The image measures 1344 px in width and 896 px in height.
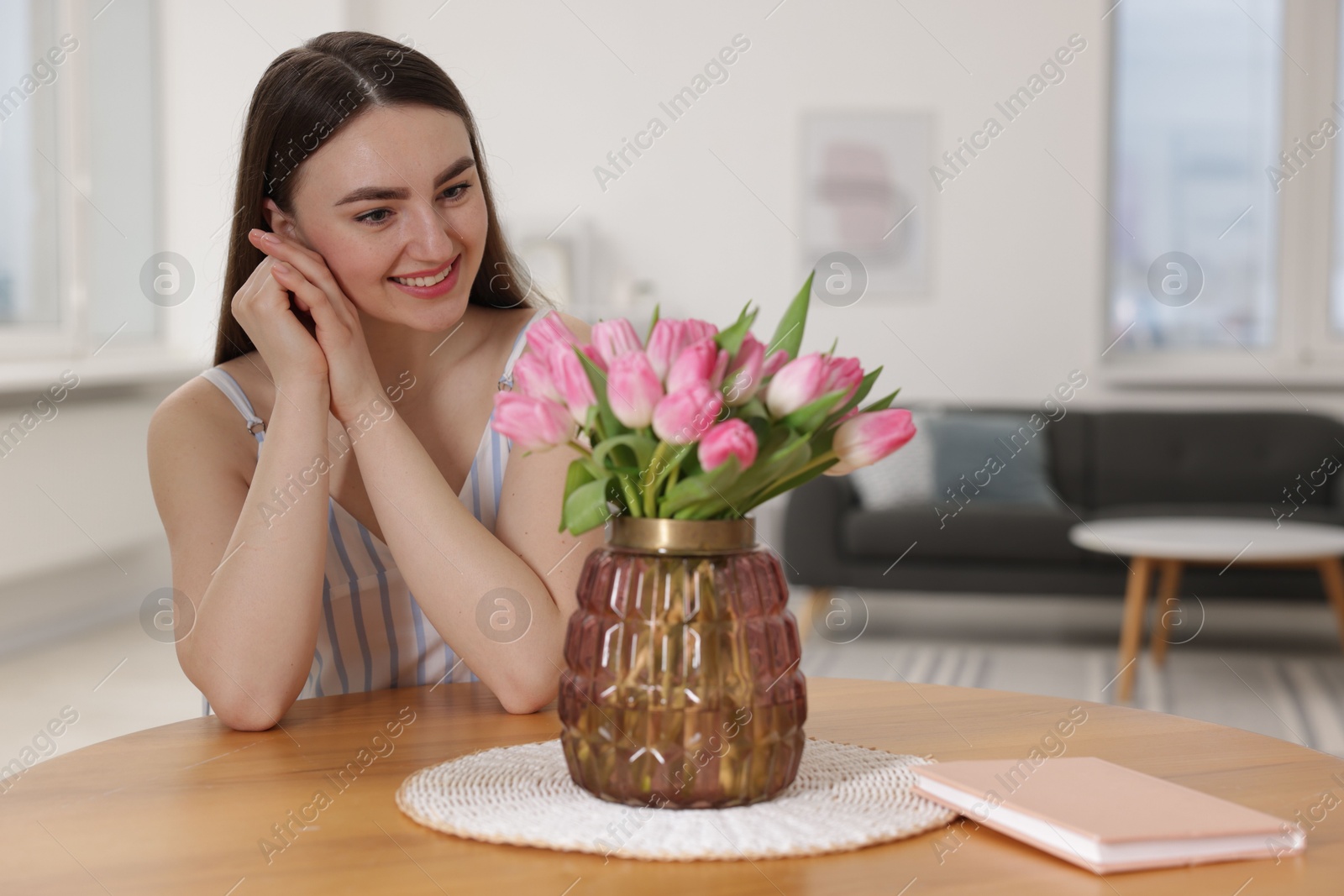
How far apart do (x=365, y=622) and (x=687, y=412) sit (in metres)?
0.75

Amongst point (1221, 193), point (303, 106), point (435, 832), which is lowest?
point (435, 832)

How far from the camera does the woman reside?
119cm

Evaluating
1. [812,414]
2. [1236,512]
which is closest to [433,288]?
[812,414]

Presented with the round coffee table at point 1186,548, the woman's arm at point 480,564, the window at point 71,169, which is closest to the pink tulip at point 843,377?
the woman's arm at point 480,564

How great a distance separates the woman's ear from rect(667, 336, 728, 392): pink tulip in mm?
826

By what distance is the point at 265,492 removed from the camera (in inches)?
47.7

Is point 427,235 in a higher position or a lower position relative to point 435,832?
higher

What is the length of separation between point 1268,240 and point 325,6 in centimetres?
397

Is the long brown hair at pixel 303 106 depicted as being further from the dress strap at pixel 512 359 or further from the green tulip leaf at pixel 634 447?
the green tulip leaf at pixel 634 447

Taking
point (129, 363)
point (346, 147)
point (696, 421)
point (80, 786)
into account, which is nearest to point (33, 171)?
point (129, 363)

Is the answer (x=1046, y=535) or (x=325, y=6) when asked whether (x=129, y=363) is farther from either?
(x=1046, y=535)

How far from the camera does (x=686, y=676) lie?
0.83 metres

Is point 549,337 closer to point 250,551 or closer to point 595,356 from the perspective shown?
point 595,356

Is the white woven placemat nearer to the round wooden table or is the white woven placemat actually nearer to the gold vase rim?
the round wooden table
